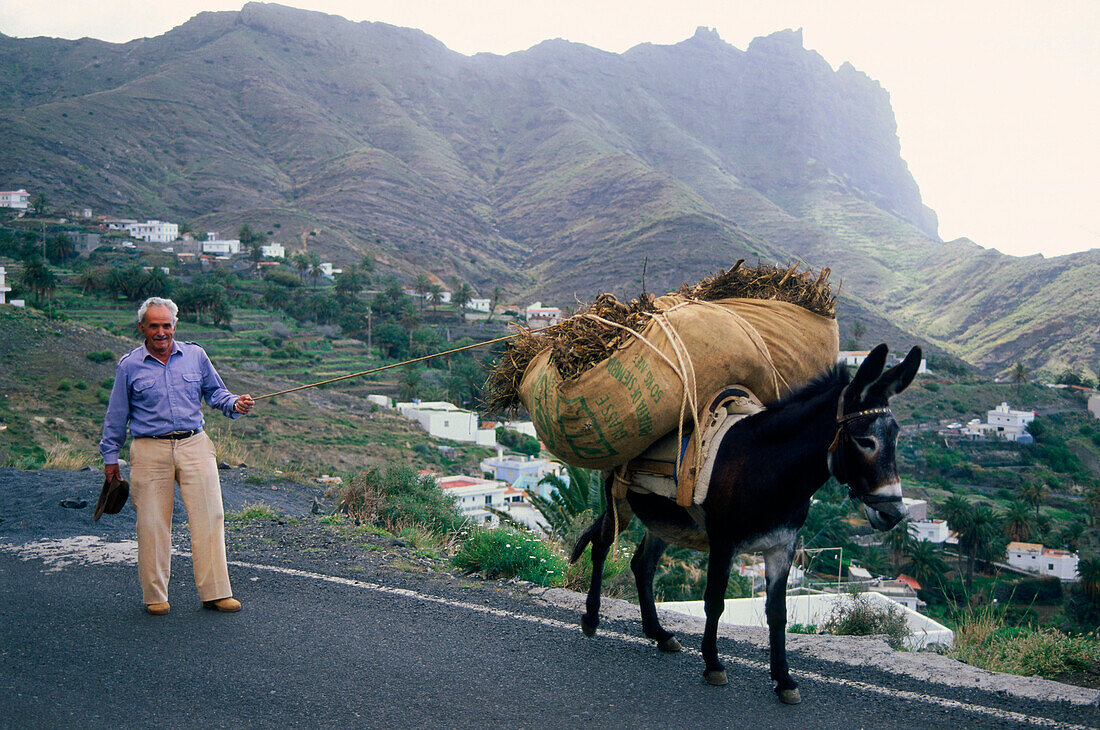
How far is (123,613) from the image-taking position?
17.7 ft

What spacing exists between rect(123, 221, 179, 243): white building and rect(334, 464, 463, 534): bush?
10512 cm

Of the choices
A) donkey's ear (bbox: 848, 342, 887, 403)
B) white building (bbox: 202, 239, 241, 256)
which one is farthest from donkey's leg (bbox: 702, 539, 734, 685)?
white building (bbox: 202, 239, 241, 256)

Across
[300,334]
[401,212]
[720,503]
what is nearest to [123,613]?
[720,503]

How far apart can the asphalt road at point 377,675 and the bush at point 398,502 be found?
3616mm

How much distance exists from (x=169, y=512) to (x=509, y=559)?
2831 mm

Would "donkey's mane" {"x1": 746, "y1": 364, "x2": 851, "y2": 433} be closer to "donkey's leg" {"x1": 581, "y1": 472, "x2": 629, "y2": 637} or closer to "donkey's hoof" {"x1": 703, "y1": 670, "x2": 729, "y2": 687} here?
"donkey's leg" {"x1": 581, "y1": 472, "x2": 629, "y2": 637}

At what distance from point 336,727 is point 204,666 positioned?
1180 mm

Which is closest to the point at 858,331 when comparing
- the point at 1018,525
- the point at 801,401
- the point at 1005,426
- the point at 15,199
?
the point at 1005,426

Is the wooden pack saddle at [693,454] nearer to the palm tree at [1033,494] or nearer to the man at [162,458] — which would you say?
the man at [162,458]

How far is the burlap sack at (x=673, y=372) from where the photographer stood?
4.78m

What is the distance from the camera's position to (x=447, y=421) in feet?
202

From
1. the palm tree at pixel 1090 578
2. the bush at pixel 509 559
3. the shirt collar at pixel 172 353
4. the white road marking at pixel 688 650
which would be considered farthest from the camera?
the palm tree at pixel 1090 578

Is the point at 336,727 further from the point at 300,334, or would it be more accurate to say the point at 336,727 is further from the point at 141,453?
the point at 300,334

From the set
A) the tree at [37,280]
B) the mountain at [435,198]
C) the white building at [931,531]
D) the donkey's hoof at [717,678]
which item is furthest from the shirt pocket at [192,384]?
the mountain at [435,198]
